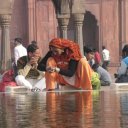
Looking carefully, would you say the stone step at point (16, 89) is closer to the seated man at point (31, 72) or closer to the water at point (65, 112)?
the seated man at point (31, 72)

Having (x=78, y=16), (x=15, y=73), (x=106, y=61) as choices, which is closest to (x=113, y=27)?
(x=106, y=61)

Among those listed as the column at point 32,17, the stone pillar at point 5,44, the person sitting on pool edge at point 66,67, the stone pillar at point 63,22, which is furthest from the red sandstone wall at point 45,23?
the person sitting on pool edge at point 66,67

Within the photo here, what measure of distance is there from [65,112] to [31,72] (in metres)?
4.24

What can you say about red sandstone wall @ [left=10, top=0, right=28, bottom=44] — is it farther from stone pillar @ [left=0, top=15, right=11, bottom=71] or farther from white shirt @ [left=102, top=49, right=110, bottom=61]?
stone pillar @ [left=0, top=15, right=11, bottom=71]

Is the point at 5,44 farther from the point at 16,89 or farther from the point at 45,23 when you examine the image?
the point at 45,23

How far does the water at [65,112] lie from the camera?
541 cm

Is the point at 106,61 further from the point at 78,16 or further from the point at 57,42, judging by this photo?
the point at 57,42

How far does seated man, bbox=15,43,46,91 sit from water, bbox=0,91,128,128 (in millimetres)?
2136

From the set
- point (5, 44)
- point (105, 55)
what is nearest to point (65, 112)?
point (5, 44)

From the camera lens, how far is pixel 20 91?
10031 millimetres

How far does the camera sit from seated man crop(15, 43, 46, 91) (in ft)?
33.8

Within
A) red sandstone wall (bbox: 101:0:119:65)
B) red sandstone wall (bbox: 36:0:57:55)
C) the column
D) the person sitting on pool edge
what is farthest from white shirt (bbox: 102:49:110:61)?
the person sitting on pool edge

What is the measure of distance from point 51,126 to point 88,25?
1043 inches

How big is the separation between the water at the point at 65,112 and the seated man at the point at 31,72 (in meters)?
2.14
